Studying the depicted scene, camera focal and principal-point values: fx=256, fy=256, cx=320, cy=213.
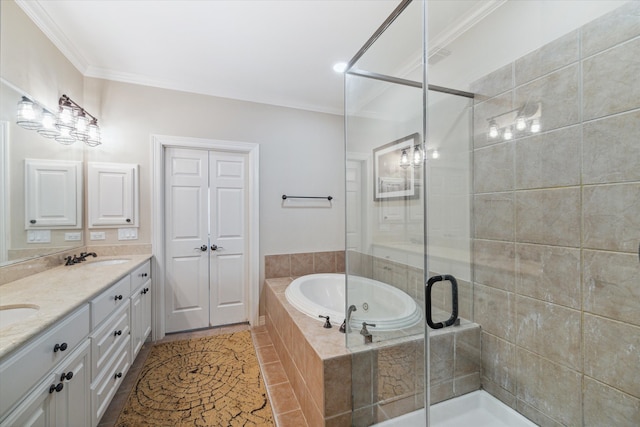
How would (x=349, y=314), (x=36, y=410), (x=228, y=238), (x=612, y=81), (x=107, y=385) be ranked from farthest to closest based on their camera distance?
(x=228, y=238) < (x=349, y=314) < (x=107, y=385) < (x=612, y=81) < (x=36, y=410)

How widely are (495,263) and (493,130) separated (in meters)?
Result: 0.86

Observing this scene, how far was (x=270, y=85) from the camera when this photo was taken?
9.29 ft

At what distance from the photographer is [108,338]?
1587 mm

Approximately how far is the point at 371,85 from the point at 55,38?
2516 millimetres

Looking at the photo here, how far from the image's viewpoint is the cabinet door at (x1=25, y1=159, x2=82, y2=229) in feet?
5.88

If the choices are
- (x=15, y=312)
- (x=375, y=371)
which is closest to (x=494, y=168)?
(x=375, y=371)

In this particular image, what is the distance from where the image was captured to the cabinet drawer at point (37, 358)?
823 millimetres

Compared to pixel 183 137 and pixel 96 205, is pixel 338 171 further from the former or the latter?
pixel 96 205

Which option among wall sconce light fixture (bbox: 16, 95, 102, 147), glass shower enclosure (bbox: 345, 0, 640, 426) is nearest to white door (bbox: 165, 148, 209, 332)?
wall sconce light fixture (bbox: 16, 95, 102, 147)

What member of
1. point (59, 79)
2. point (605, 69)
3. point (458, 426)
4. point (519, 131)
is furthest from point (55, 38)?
point (458, 426)

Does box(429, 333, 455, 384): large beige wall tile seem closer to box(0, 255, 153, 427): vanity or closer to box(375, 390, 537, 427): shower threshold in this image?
box(375, 390, 537, 427): shower threshold

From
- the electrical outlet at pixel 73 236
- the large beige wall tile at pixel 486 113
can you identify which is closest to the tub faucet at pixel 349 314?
the large beige wall tile at pixel 486 113

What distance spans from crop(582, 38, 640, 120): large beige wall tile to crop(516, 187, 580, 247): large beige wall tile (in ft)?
1.24

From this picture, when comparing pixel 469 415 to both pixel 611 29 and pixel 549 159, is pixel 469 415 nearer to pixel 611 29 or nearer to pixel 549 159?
pixel 549 159
